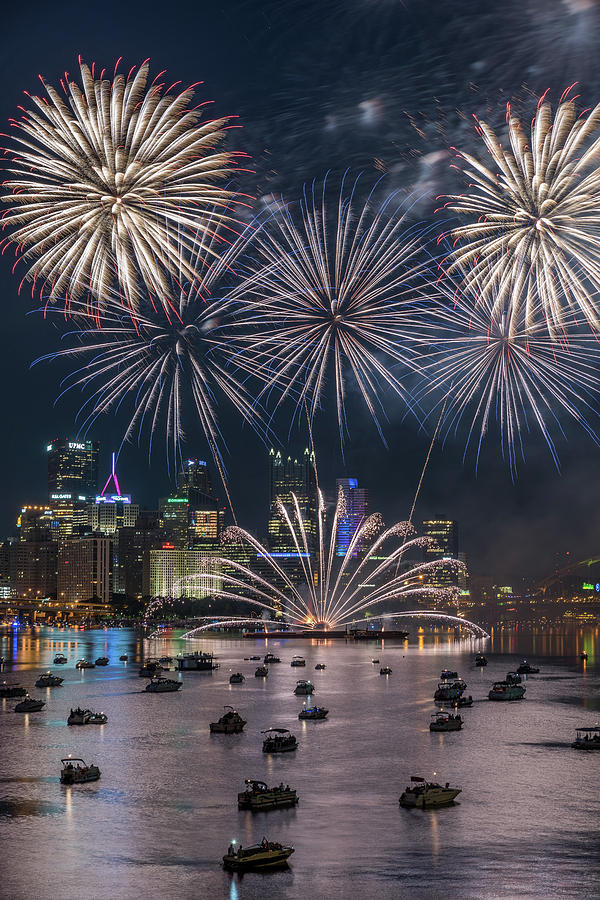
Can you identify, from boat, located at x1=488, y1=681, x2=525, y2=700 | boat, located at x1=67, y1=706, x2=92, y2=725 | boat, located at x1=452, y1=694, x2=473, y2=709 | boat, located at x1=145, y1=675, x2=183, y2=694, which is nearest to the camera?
boat, located at x1=67, y1=706, x2=92, y2=725

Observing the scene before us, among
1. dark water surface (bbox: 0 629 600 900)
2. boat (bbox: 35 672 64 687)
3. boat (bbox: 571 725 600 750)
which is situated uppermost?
boat (bbox: 35 672 64 687)

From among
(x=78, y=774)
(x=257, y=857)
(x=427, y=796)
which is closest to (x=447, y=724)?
(x=427, y=796)

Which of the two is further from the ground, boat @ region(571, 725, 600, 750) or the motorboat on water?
the motorboat on water

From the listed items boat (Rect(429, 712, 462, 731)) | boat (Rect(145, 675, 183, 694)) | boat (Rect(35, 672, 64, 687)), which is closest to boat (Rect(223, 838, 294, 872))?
boat (Rect(429, 712, 462, 731))

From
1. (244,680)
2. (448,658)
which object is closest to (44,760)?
(244,680)

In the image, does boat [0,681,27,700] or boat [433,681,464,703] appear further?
boat [0,681,27,700]

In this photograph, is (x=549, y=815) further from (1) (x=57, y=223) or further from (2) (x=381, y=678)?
(2) (x=381, y=678)

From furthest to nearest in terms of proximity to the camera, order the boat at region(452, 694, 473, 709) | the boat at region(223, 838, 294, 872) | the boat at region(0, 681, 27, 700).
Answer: the boat at region(0, 681, 27, 700), the boat at region(452, 694, 473, 709), the boat at region(223, 838, 294, 872)

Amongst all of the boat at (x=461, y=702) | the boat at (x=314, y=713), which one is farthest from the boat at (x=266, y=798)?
the boat at (x=461, y=702)

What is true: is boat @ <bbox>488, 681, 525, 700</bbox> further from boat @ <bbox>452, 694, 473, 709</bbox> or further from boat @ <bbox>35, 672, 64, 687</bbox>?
boat @ <bbox>35, 672, 64, 687</bbox>
